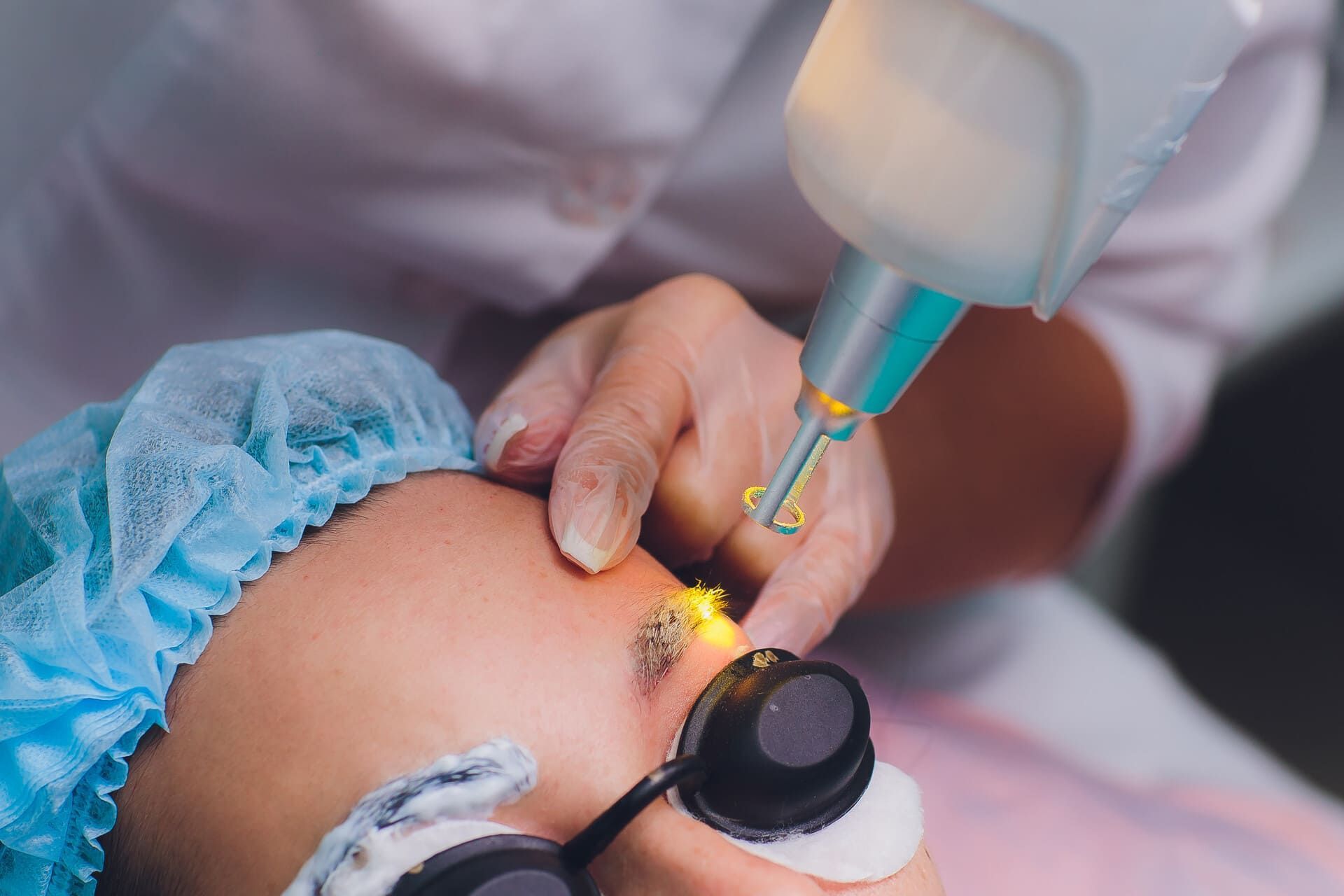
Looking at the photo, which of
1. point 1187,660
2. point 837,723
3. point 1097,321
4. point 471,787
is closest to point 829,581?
point 837,723

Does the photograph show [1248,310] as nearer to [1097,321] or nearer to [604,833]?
[1097,321]

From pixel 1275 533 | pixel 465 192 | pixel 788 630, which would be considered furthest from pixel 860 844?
pixel 1275 533

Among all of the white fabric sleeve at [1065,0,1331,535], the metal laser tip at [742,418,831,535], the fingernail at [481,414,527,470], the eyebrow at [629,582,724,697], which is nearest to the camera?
the metal laser tip at [742,418,831,535]

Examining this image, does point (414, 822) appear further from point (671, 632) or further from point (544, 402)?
point (544, 402)

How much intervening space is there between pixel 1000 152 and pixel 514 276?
25.5 inches

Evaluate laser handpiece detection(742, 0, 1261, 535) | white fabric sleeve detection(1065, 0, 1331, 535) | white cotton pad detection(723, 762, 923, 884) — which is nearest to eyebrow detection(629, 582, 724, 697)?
white cotton pad detection(723, 762, 923, 884)

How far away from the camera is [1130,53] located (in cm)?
39

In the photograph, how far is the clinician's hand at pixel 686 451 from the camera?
2.37ft

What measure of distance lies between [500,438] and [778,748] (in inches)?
12.5

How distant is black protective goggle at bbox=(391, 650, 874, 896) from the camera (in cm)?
56

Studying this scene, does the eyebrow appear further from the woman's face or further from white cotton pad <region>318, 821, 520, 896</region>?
white cotton pad <region>318, 821, 520, 896</region>

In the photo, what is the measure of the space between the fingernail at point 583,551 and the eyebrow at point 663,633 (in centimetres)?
4

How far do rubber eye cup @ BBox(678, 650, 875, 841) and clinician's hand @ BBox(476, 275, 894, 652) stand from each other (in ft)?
0.44

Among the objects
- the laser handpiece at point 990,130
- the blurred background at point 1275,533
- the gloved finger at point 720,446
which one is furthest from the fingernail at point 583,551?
the blurred background at point 1275,533
